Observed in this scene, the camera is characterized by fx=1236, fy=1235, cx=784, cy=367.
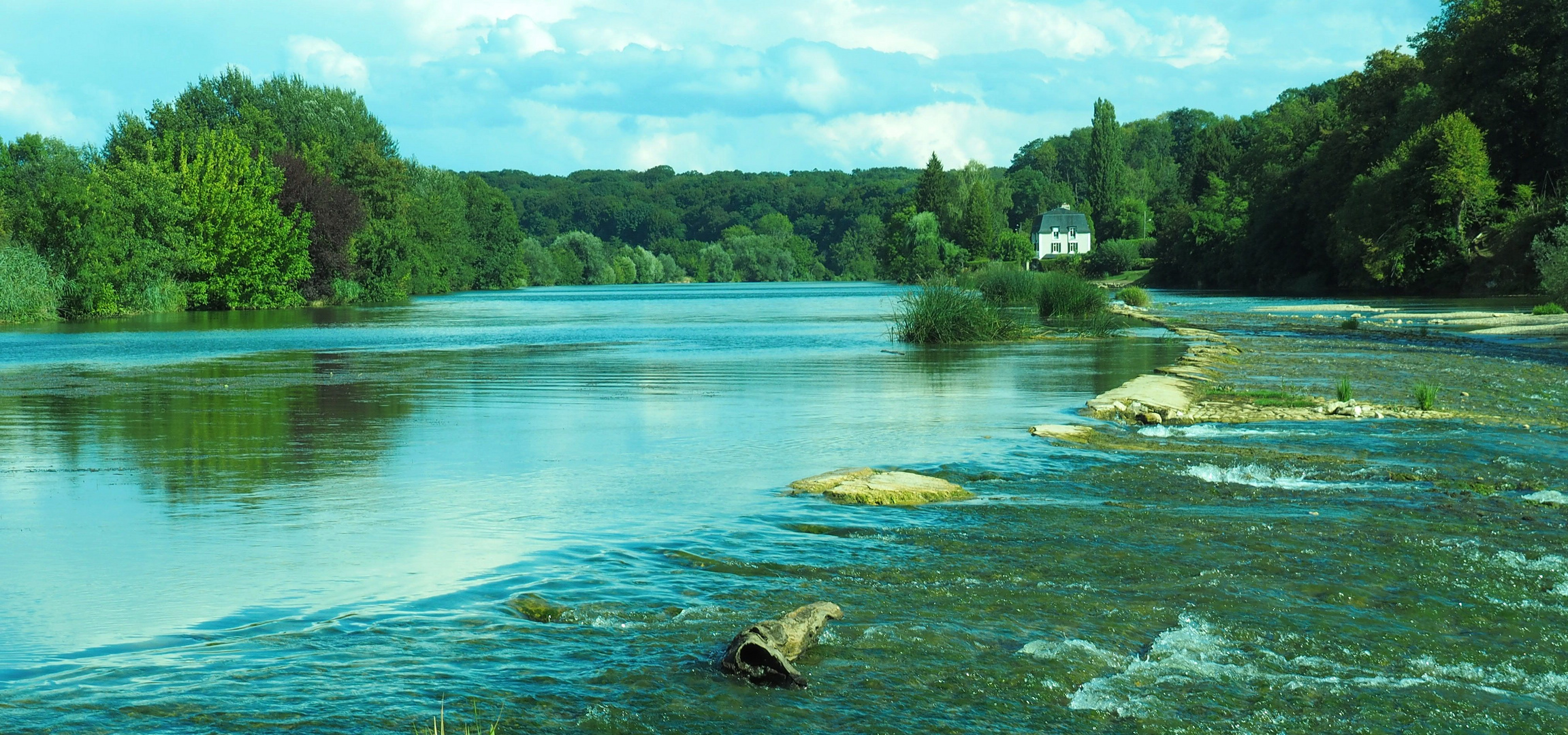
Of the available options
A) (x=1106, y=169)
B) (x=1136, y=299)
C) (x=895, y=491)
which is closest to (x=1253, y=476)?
(x=895, y=491)

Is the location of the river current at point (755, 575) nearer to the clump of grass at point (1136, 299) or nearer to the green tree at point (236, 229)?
the clump of grass at point (1136, 299)

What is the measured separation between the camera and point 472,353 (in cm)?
2958

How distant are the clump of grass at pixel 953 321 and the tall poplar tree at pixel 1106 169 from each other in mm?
127637

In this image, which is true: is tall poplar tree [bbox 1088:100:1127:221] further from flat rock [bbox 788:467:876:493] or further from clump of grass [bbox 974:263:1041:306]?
flat rock [bbox 788:467:876:493]

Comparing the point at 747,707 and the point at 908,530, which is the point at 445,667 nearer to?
the point at 747,707

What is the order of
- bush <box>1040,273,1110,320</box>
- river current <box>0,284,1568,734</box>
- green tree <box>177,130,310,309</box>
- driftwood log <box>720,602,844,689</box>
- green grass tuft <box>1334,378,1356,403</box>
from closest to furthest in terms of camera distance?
1. river current <box>0,284,1568,734</box>
2. driftwood log <box>720,602,844,689</box>
3. green grass tuft <box>1334,378,1356,403</box>
4. bush <box>1040,273,1110,320</box>
5. green tree <box>177,130,310,309</box>

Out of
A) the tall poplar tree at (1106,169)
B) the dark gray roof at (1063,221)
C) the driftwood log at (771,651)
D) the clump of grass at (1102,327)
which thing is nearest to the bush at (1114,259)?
the tall poplar tree at (1106,169)

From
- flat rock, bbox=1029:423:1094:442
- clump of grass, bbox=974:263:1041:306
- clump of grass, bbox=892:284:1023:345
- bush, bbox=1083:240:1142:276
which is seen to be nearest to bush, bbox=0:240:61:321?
clump of grass, bbox=974:263:1041:306

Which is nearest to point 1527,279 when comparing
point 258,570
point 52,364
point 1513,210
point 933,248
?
point 1513,210

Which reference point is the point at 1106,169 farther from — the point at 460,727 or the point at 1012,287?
the point at 460,727

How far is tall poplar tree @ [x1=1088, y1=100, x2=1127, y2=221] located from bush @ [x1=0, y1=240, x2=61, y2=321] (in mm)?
124873

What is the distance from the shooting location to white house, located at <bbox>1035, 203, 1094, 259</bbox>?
160750 millimetres

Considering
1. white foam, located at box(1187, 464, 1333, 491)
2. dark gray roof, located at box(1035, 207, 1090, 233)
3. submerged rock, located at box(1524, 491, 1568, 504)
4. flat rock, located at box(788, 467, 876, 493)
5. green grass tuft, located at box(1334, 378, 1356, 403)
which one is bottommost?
submerged rock, located at box(1524, 491, 1568, 504)

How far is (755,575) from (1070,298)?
1342 inches
